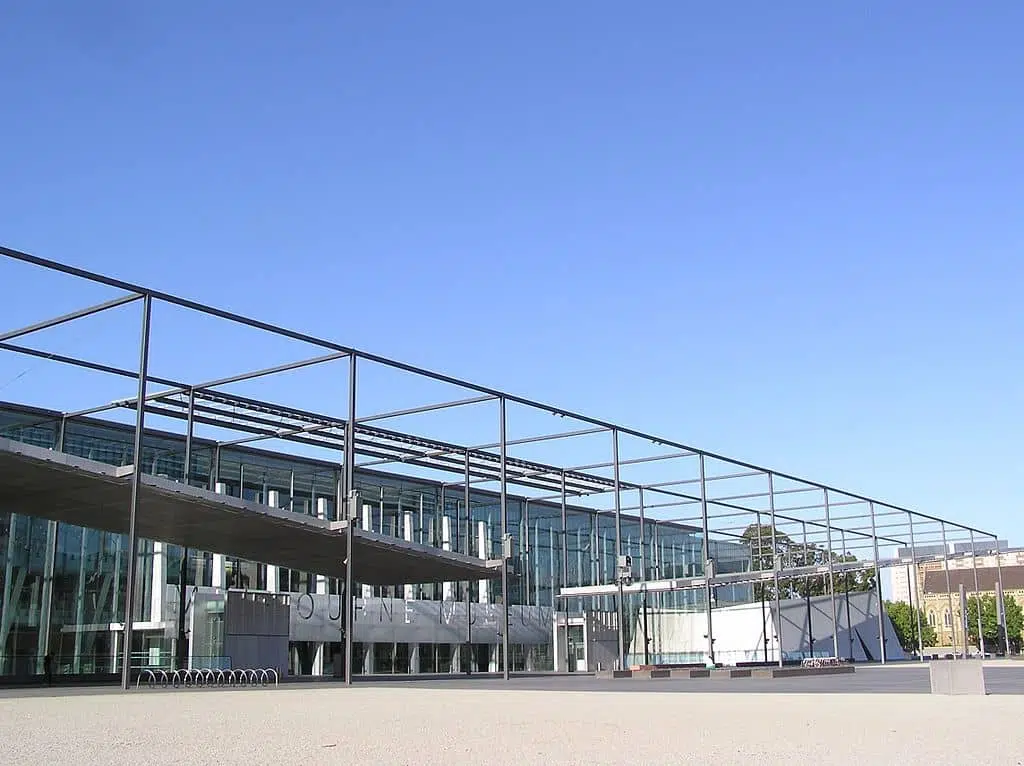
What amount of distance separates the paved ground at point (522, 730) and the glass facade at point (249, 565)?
18202 mm

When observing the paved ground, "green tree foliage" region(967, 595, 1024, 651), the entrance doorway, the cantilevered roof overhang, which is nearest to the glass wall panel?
the cantilevered roof overhang

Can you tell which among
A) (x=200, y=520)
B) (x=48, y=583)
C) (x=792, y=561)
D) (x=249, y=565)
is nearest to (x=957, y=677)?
(x=200, y=520)

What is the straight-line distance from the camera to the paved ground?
10102 millimetres

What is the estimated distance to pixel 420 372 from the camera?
34531 millimetres

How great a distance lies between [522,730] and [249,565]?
34663 mm

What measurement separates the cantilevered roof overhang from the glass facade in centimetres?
251

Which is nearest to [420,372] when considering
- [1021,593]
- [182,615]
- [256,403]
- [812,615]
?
[256,403]

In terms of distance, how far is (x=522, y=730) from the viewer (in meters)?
13.1

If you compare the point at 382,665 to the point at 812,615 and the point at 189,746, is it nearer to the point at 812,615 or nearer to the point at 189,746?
the point at 812,615

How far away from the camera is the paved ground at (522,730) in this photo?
1010 centimetres

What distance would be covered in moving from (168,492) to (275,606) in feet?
32.6

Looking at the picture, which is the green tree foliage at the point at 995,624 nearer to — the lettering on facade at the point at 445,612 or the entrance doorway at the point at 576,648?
the entrance doorway at the point at 576,648

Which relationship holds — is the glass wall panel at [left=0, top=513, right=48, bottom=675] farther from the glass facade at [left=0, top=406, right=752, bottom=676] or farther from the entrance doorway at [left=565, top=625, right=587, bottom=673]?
the entrance doorway at [left=565, top=625, right=587, bottom=673]

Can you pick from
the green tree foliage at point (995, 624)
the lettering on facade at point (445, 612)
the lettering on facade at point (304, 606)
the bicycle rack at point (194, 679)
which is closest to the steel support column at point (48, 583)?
the bicycle rack at point (194, 679)
